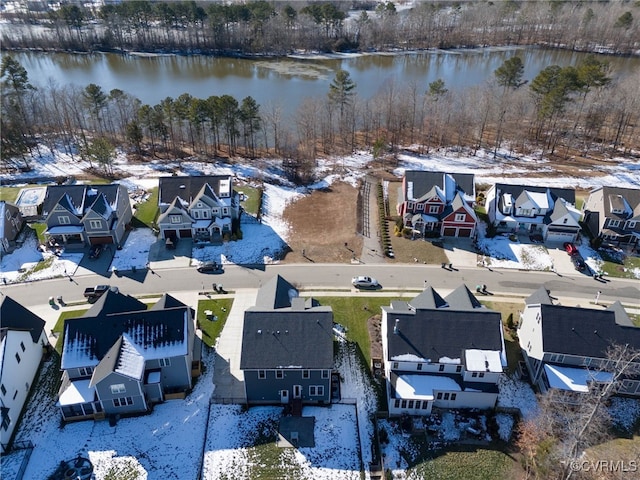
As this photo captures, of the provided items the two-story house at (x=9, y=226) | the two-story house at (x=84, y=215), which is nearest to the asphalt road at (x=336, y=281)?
the two-story house at (x=84, y=215)

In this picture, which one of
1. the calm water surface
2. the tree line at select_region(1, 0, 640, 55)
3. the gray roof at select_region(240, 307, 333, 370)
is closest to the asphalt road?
the gray roof at select_region(240, 307, 333, 370)

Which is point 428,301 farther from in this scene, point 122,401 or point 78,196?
point 78,196

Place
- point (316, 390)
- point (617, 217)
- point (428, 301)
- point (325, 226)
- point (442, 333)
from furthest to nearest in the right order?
1. point (325, 226)
2. point (617, 217)
3. point (428, 301)
4. point (442, 333)
5. point (316, 390)

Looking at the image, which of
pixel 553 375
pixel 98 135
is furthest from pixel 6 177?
pixel 553 375

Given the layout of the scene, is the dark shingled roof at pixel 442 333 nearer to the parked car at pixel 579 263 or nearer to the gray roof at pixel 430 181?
the parked car at pixel 579 263

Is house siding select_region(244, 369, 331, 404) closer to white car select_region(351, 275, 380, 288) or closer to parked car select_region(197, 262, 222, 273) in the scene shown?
white car select_region(351, 275, 380, 288)

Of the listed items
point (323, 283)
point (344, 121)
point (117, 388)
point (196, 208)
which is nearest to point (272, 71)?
point (344, 121)

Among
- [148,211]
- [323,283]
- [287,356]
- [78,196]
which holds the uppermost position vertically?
[78,196]
